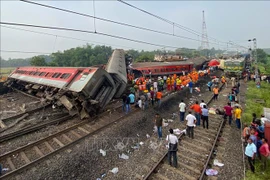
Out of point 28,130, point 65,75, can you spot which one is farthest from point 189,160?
point 65,75

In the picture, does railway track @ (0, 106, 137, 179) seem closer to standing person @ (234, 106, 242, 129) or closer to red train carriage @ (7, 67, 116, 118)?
red train carriage @ (7, 67, 116, 118)

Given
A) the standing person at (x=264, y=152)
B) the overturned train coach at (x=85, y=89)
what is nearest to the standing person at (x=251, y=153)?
the standing person at (x=264, y=152)

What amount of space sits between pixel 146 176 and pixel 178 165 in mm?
1378

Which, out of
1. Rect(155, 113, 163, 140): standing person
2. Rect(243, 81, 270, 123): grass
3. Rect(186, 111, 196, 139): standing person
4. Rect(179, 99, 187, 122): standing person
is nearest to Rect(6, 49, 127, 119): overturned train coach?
Rect(155, 113, 163, 140): standing person

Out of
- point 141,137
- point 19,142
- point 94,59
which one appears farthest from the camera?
point 94,59

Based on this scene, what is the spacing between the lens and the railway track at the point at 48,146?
6.37 metres

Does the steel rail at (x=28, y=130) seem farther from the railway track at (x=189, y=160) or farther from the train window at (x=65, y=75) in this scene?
the railway track at (x=189, y=160)

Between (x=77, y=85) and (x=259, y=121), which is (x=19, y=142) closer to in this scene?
(x=77, y=85)

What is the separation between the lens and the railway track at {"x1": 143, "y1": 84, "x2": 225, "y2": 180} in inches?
227

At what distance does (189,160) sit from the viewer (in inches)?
258

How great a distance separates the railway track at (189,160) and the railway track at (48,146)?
3494 mm

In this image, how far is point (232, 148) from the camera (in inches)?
287

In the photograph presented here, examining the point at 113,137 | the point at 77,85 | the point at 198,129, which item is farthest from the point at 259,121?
the point at 77,85

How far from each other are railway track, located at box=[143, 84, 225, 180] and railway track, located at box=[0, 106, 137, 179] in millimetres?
3494
